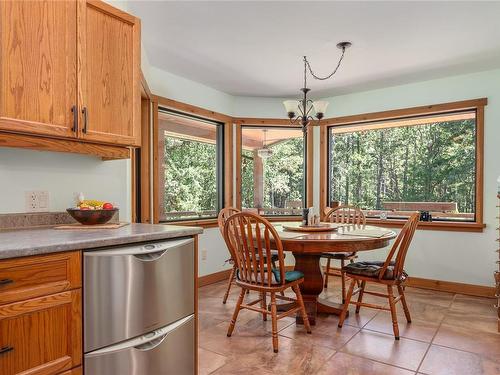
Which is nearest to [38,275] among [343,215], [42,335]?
[42,335]

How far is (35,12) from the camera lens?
161 cm

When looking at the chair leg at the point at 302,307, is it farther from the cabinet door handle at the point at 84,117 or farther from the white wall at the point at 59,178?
the cabinet door handle at the point at 84,117

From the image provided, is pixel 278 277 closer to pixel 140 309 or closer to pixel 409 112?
pixel 140 309

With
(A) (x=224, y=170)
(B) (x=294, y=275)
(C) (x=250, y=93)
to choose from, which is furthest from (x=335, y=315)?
(C) (x=250, y=93)

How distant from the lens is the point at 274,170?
16.1ft

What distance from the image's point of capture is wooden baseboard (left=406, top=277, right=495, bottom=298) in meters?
3.72

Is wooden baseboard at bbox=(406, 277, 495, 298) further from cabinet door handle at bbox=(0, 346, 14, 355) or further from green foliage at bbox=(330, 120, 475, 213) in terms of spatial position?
cabinet door handle at bbox=(0, 346, 14, 355)

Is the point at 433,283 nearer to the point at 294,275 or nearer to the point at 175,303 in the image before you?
the point at 294,275

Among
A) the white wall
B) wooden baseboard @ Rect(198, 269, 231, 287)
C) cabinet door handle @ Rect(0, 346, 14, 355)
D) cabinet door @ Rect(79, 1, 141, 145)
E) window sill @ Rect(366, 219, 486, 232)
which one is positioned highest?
cabinet door @ Rect(79, 1, 141, 145)

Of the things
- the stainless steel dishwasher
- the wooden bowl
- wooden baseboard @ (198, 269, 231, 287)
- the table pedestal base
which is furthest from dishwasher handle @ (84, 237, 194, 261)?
wooden baseboard @ (198, 269, 231, 287)

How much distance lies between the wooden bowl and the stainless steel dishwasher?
0.47 meters

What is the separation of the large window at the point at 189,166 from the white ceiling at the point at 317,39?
0.59 m

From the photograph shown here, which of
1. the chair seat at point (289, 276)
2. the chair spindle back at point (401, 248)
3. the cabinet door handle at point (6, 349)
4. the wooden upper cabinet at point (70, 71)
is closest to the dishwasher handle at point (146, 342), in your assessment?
the cabinet door handle at point (6, 349)

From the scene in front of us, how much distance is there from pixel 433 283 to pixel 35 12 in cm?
432
